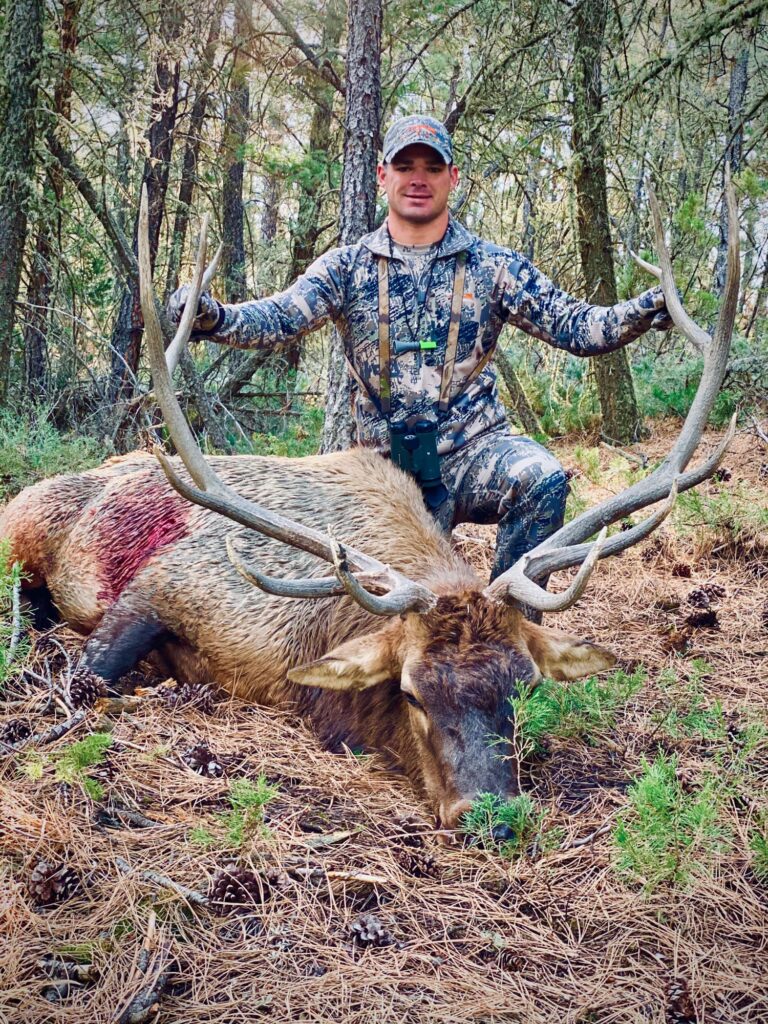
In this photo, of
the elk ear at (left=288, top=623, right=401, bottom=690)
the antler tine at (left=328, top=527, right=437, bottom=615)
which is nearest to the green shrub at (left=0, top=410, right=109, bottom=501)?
the elk ear at (left=288, top=623, right=401, bottom=690)

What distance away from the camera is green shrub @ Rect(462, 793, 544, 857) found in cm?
289

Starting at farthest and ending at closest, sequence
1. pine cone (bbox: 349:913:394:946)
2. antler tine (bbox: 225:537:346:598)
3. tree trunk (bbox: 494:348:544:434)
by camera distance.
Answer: tree trunk (bbox: 494:348:544:434), antler tine (bbox: 225:537:346:598), pine cone (bbox: 349:913:394:946)

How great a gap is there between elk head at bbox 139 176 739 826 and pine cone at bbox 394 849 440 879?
190 millimetres

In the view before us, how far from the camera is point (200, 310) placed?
13.0ft

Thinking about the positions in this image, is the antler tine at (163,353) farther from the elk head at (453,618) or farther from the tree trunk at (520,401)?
the tree trunk at (520,401)

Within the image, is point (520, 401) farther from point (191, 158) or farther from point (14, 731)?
point (14, 731)

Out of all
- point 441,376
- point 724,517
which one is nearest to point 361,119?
point 441,376

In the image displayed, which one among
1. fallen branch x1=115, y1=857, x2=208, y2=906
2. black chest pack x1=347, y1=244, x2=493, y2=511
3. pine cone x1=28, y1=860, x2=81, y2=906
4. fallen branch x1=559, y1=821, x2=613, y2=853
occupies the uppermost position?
black chest pack x1=347, y1=244, x2=493, y2=511

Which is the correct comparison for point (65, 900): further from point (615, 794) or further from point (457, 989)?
point (615, 794)

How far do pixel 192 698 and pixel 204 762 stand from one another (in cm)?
64

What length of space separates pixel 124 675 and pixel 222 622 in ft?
1.68

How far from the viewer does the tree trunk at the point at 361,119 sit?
6.12m

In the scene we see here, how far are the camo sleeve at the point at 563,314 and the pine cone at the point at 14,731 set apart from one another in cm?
315

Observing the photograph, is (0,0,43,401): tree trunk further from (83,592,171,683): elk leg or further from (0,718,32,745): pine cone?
(0,718,32,745): pine cone
